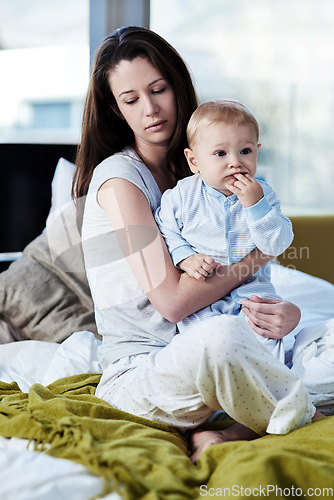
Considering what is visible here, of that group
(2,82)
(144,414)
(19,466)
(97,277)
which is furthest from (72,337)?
(2,82)

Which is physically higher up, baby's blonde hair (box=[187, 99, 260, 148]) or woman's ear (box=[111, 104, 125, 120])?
baby's blonde hair (box=[187, 99, 260, 148])

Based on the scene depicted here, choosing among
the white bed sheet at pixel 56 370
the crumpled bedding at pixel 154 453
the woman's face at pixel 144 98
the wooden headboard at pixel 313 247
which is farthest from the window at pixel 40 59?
the crumpled bedding at pixel 154 453

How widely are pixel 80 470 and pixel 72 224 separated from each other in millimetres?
1397

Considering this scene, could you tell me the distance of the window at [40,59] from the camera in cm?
320

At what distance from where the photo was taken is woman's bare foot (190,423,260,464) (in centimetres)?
112

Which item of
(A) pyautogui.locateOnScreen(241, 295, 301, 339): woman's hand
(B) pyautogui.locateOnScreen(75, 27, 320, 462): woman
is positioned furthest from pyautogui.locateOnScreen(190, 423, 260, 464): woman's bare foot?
(A) pyautogui.locateOnScreen(241, 295, 301, 339): woman's hand

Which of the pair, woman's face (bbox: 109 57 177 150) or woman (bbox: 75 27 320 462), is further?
woman's face (bbox: 109 57 177 150)

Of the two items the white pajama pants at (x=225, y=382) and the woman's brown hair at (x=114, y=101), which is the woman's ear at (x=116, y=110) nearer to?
the woman's brown hair at (x=114, y=101)

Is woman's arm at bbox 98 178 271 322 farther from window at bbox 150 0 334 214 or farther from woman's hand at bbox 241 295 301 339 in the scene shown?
window at bbox 150 0 334 214

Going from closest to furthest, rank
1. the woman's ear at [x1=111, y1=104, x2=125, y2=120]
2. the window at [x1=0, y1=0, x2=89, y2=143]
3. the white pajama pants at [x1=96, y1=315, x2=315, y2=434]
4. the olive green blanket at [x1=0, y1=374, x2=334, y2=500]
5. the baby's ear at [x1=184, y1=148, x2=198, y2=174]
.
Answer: the olive green blanket at [x1=0, y1=374, x2=334, y2=500] → the white pajama pants at [x1=96, y1=315, x2=315, y2=434] → the baby's ear at [x1=184, y1=148, x2=198, y2=174] → the woman's ear at [x1=111, y1=104, x2=125, y2=120] → the window at [x1=0, y1=0, x2=89, y2=143]

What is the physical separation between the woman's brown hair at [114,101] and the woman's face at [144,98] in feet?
0.06

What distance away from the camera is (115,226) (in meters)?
1.42

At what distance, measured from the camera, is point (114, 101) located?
63.6 inches

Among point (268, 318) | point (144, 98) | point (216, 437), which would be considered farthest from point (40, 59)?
point (216, 437)
